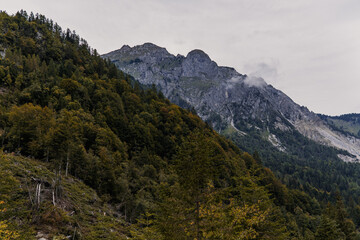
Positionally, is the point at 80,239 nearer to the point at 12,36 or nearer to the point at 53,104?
the point at 53,104

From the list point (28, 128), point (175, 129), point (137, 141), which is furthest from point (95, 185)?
point (175, 129)

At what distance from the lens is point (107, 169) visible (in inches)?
1674

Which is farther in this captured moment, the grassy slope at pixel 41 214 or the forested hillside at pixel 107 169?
the grassy slope at pixel 41 214

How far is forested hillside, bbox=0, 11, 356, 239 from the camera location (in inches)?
506

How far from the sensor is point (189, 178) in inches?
492

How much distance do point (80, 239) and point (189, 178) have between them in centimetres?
1091

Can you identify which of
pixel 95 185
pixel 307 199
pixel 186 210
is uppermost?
pixel 186 210

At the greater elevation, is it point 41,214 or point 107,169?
point 41,214

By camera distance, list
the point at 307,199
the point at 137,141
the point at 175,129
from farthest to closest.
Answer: the point at 307,199 < the point at 175,129 < the point at 137,141

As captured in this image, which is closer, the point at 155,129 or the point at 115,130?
the point at 115,130

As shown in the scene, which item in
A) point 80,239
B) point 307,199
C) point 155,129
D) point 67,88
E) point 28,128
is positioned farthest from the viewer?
point 307,199

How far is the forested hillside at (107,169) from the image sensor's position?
1286cm

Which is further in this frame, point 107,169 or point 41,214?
point 107,169

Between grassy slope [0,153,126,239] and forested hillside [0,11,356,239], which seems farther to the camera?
grassy slope [0,153,126,239]
